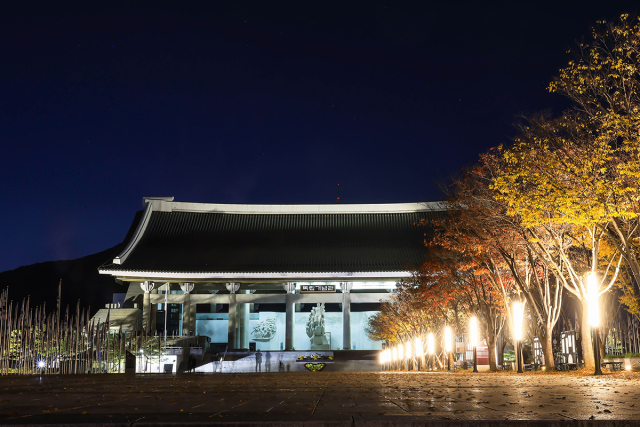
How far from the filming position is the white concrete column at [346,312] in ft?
122

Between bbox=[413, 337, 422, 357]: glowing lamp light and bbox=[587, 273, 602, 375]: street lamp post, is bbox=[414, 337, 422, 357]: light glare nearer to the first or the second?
bbox=[413, 337, 422, 357]: glowing lamp light

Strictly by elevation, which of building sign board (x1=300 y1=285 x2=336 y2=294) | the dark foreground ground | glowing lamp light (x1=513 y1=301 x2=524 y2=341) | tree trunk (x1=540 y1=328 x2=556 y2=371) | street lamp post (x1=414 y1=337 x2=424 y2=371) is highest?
building sign board (x1=300 y1=285 x2=336 y2=294)

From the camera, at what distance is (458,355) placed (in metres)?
33.8

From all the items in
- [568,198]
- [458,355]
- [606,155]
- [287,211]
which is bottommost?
[458,355]

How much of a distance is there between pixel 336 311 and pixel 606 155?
33913 millimetres

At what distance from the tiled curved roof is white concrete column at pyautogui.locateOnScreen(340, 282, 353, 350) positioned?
228cm

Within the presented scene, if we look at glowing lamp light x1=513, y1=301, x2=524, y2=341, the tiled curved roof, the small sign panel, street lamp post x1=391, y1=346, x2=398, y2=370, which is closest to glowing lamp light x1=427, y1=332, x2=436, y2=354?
the tiled curved roof

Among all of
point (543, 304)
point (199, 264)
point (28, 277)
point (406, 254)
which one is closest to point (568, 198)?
point (543, 304)

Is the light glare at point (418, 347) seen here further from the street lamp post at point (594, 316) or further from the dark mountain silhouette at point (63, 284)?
the dark mountain silhouette at point (63, 284)

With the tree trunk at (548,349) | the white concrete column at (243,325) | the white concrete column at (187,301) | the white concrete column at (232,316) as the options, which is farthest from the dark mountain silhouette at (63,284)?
the tree trunk at (548,349)

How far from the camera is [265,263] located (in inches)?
1469

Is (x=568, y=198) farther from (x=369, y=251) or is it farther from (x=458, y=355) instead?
(x=369, y=251)

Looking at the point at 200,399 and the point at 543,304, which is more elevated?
the point at 543,304

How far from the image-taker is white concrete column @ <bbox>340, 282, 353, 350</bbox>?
37.2m
